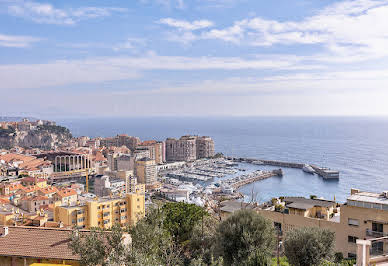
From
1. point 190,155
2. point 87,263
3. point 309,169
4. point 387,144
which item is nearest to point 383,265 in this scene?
point 87,263

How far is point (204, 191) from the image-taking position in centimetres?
3650

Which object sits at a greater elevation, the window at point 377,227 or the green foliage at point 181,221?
the window at point 377,227

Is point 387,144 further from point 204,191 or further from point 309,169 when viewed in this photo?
point 204,191

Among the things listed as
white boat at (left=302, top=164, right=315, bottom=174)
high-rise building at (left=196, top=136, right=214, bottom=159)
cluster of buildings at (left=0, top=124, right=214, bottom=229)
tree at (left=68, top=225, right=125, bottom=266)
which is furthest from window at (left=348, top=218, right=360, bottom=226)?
high-rise building at (left=196, top=136, right=214, bottom=159)

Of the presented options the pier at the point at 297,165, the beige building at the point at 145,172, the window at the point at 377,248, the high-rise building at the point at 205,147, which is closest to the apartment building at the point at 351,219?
the window at the point at 377,248

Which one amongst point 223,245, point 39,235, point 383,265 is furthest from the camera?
point 39,235

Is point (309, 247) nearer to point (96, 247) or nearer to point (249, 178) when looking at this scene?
point (96, 247)

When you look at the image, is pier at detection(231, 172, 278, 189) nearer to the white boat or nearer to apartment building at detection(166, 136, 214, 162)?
the white boat

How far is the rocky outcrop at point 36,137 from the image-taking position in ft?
235

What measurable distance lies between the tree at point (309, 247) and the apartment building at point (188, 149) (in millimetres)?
54452

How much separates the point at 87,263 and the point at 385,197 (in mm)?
7851

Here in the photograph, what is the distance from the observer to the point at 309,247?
6695 millimetres

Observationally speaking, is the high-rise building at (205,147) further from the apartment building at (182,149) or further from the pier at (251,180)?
the pier at (251,180)

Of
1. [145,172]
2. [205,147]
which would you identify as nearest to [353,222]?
[145,172]
